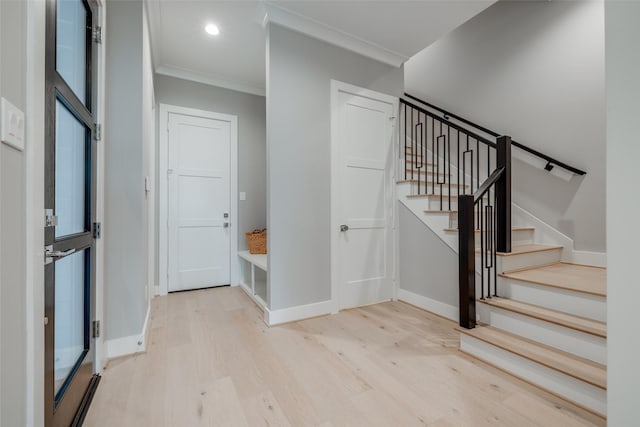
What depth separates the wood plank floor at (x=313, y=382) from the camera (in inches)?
54.0

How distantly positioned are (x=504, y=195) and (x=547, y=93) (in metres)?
1.61

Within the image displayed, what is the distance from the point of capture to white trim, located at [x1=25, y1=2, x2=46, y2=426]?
80cm

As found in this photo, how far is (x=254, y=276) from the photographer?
3.22 m

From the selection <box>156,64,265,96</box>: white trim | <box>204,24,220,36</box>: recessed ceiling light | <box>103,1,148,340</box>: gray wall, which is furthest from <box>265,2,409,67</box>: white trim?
<box>156,64,265,96</box>: white trim

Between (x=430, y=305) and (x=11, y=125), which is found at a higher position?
(x=11, y=125)

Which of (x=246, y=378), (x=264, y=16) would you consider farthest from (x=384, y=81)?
(x=246, y=378)

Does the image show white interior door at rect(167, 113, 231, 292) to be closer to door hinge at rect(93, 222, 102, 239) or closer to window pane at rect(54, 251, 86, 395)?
door hinge at rect(93, 222, 102, 239)

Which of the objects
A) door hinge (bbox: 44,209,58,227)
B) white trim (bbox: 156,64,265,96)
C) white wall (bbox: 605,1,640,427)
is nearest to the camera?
white wall (bbox: 605,1,640,427)

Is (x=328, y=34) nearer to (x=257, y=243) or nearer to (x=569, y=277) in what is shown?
(x=257, y=243)

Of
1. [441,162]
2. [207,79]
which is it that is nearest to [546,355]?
[441,162]

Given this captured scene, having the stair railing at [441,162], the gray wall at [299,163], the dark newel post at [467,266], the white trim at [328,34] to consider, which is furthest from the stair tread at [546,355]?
the white trim at [328,34]

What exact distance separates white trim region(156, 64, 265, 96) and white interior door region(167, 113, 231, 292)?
486mm

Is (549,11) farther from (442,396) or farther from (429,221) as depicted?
(442,396)

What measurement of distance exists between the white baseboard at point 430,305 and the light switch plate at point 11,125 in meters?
2.96
